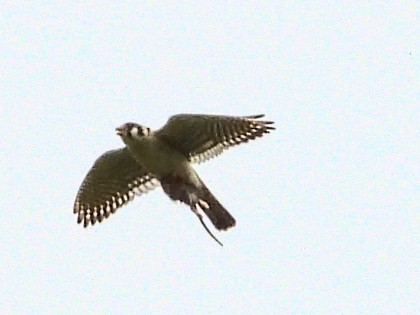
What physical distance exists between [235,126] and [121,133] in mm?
722

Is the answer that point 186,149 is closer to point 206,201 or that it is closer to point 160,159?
point 160,159

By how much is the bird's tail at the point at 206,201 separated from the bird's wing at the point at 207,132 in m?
0.19

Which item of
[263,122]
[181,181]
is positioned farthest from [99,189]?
[263,122]

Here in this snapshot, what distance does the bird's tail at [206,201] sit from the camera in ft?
31.8

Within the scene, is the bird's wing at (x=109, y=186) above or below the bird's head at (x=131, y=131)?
below

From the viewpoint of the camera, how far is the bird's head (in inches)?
375

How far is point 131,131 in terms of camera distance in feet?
31.3

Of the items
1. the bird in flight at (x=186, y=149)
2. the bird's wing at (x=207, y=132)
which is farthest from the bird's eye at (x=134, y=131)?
the bird's wing at (x=207, y=132)

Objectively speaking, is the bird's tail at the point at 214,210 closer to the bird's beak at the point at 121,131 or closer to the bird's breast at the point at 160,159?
the bird's breast at the point at 160,159

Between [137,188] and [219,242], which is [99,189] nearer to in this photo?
→ [137,188]

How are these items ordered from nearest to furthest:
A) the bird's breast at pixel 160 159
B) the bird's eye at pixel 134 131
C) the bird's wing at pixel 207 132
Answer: the bird's wing at pixel 207 132 → the bird's eye at pixel 134 131 → the bird's breast at pixel 160 159

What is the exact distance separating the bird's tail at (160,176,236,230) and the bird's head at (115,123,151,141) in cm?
39

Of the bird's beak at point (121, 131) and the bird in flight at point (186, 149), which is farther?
the bird's beak at point (121, 131)

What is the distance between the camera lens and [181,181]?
976 centimetres
